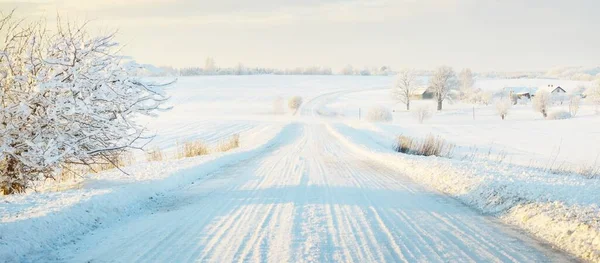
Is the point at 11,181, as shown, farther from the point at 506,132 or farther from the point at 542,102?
the point at 542,102

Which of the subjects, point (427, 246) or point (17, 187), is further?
point (17, 187)

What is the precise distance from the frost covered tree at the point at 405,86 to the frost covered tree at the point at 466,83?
18.2 metres

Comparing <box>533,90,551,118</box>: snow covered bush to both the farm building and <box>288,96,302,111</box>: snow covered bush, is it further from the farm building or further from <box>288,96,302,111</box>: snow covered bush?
<box>288,96,302,111</box>: snow covered bush

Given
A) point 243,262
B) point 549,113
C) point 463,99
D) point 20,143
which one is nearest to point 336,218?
point 243,262

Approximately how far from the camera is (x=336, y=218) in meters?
7.11

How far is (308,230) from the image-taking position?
6.35m

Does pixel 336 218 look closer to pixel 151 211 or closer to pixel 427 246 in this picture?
pixel 427 246

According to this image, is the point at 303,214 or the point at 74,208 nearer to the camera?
the point at 74,208

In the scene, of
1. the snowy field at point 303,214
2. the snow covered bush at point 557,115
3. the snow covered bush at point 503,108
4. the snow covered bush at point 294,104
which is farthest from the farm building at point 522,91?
the snowy field at point 303,214

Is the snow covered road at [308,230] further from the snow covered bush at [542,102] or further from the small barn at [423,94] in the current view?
the small barn at [423,94]

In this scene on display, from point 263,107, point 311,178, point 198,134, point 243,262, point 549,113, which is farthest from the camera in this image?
point 263,107

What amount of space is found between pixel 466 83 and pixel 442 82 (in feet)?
113

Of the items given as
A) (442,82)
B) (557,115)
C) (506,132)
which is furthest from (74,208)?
(442,82)

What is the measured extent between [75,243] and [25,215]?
104 centimetres
